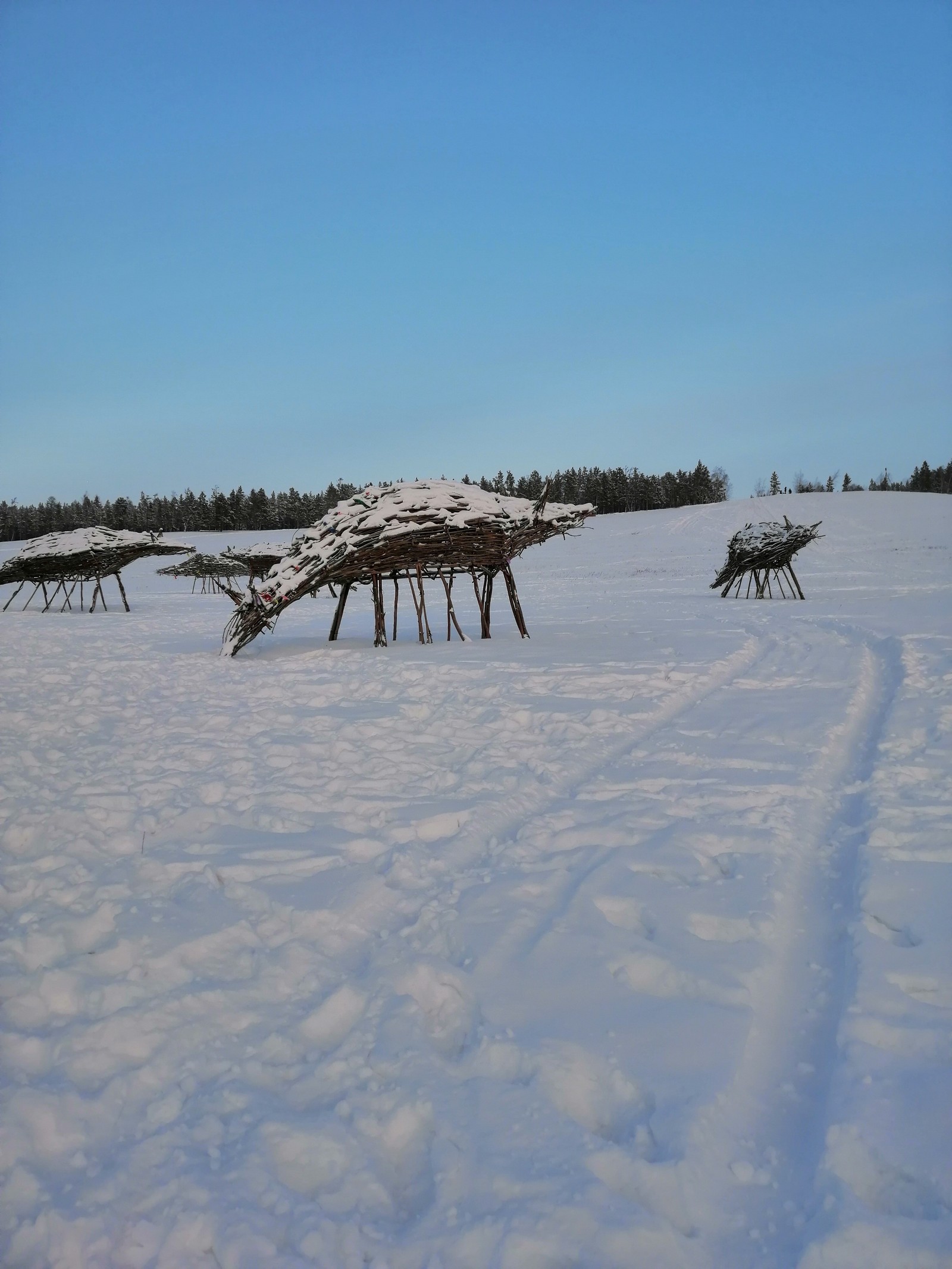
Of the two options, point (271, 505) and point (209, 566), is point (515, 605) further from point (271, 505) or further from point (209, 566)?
point (271, 505)

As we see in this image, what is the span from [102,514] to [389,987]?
83689mm

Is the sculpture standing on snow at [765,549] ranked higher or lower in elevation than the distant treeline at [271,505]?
lower

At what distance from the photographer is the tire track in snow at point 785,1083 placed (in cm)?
167

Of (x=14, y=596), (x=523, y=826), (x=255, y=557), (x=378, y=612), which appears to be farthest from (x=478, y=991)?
(x=255, y=557)

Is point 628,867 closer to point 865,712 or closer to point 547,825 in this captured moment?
point 547,825

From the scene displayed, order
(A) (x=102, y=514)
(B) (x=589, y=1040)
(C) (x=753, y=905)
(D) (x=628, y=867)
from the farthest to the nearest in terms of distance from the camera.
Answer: (A) (x=102, y=514) → (D) (x=628, y=867) → (C) (x=753, y=905) → (B) (x=589, y=1040)

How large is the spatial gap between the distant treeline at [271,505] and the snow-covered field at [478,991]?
67.5m

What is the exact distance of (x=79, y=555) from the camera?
19.8 metres

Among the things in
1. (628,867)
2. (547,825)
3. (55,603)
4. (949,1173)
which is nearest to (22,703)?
(547,825)

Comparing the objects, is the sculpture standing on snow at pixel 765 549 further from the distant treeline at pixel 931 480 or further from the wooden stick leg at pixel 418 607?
the distant treeline at pixel 931 480

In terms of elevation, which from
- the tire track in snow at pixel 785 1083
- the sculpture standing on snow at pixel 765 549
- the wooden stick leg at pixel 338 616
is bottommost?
the tire track in snow at pixel 785 1083

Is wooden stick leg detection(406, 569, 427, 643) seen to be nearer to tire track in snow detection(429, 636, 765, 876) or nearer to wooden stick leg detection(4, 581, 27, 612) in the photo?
tire track in snow detection(429, 636, 765, 876)

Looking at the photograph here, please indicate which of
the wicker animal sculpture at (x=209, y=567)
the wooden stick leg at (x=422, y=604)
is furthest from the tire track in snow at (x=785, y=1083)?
the wicker animal sculpture at (x=209, y=567)

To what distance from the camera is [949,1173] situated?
1.76 m
